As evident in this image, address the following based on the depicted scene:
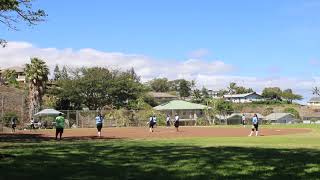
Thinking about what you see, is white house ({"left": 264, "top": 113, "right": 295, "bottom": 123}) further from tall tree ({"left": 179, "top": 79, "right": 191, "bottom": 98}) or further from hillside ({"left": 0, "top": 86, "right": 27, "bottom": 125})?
hillside ({"left": 0, "top": 86, "right": 27, "bottom": 125})

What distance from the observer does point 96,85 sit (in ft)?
328

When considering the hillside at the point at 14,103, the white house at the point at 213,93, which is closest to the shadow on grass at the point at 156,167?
the hillside at the point at 14,103

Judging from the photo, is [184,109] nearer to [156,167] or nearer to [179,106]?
[179,106]

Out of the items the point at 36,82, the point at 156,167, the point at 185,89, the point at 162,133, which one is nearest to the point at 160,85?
the point at 185,89

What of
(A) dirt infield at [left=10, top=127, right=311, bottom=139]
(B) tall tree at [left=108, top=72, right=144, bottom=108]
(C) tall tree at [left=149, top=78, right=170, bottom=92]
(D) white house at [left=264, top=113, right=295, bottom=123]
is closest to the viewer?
(A) dirt infield at [left=10, top=127, right=311, bottom=139]

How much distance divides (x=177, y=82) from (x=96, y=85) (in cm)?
8986

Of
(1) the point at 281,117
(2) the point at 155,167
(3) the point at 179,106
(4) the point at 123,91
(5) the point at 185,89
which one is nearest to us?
(2) the point at 155,167

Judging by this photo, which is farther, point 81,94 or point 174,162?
point 81,94

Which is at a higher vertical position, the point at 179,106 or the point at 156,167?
the point at 179,106

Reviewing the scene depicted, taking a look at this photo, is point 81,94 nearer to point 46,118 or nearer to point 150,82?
point 46,118

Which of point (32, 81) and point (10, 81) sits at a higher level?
point (32, 81)

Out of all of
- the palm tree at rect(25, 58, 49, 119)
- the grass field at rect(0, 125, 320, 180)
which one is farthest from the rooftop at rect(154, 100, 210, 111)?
the grass field at rect(0, 125, 320, 180)

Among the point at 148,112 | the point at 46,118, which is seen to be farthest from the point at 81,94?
the point at 46,118

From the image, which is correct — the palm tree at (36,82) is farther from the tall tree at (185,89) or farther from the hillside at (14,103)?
the tall tree at (185,89)
